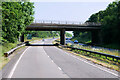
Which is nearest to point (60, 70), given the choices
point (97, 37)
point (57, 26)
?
point (57, 26)

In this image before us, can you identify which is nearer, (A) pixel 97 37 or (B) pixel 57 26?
(B) pixel 57 26

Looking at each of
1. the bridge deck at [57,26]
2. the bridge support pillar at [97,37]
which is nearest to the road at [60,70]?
the bridge deck at [57,26]

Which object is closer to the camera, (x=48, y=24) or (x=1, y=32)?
(x=1, y=32)

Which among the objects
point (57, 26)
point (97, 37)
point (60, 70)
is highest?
point (57, 26)

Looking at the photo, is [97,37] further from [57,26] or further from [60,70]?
[60,70]

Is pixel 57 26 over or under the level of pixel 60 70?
over

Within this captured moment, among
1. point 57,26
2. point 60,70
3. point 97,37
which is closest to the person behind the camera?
point 60,70

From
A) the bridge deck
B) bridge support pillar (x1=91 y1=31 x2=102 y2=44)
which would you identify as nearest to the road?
the bridge deck

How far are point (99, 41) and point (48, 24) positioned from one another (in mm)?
20014

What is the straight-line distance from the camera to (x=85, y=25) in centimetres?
5962

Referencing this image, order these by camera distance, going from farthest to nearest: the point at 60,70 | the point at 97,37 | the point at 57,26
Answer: the point at 97,37, the point at 57,26, the point at 60,70

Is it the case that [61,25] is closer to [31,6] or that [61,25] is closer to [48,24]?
[48,24]

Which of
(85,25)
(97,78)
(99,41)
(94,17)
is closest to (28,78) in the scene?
(97,78)

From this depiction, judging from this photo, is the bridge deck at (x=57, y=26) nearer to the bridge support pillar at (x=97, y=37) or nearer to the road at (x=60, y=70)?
the bridge support pillar at (x=97, y=37)
